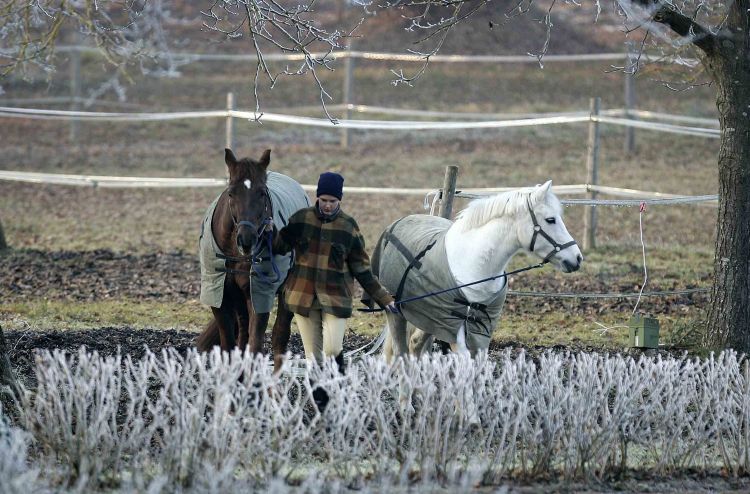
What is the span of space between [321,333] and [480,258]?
3.45 feet

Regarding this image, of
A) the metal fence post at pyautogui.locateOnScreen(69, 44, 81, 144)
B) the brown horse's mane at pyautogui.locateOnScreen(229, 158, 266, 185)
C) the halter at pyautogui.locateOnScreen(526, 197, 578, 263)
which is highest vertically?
the metal fence post at pyautogui.locateOnScreen(69, 44, 81, 144)

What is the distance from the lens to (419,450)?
18.7 ft

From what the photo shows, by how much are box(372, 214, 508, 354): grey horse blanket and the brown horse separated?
2.28 ft

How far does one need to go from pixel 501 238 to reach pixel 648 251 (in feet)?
21.9

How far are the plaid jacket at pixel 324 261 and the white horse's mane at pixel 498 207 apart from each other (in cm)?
70

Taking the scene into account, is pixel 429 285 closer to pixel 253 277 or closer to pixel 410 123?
pixel 253 277

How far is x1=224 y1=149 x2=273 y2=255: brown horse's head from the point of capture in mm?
6645

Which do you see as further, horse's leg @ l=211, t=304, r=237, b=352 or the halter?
horse's leg @ l=211, t=304, r=237, b=352

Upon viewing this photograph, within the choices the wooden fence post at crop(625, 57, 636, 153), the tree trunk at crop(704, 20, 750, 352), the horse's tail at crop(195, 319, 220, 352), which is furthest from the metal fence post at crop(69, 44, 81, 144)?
the tree trunk at crop(704, 20, 750, 352)

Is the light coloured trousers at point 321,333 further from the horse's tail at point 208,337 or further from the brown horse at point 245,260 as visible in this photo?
the horse's tail at point 208,337

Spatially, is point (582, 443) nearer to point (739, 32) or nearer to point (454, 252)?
point (454, 252)

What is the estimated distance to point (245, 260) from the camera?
697 centimetres

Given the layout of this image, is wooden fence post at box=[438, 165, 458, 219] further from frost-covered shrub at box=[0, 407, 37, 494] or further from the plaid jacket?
frost-covered shrub at box=[0, 407, 37, 494]

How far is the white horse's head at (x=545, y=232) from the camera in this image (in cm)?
691
